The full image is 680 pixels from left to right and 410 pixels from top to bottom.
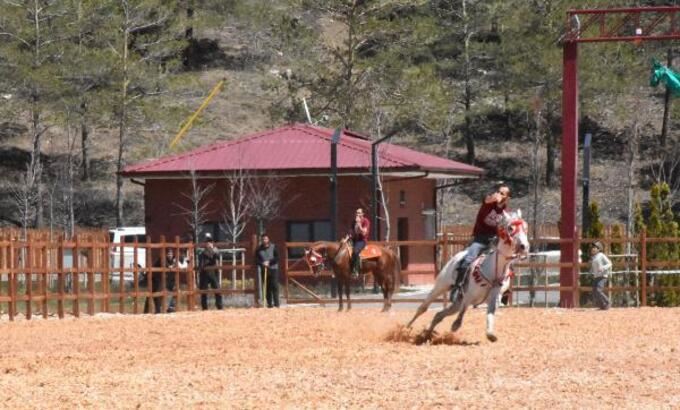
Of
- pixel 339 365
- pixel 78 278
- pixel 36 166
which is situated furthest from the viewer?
pixel 36 166

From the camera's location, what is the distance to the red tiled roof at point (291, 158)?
45938 millimetres

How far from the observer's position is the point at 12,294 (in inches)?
1112

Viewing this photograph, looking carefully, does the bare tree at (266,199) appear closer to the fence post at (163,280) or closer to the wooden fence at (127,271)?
the wooden fence at (127,271)

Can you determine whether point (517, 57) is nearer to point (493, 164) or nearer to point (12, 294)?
point (493, 164)

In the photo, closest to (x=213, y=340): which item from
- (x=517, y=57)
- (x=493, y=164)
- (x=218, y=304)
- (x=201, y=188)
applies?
(x=218, y=304)

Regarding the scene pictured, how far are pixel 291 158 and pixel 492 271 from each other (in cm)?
2786

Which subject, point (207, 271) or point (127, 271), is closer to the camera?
point (127, 271)

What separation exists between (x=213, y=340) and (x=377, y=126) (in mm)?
33644

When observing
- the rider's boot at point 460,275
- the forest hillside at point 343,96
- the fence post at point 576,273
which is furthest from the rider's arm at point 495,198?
the forest hillside at point 343,96

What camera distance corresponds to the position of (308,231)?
47.2 metres

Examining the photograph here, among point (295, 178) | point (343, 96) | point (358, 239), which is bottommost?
point (358, 239)

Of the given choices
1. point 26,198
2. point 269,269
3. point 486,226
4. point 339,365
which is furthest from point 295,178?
point 339,365

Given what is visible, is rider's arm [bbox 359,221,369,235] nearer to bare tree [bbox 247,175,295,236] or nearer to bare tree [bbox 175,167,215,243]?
bare tree [bbox 175,167,215,243]

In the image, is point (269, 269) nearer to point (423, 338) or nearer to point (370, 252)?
point (370, 252)
